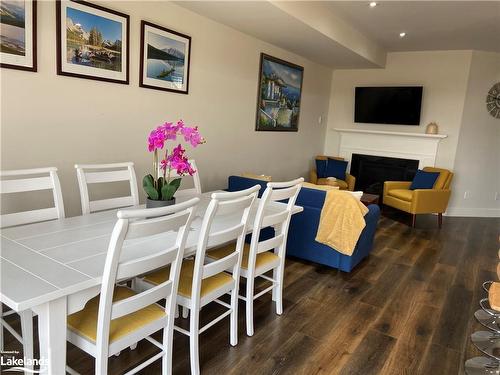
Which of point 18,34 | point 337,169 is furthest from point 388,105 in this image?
point 18,34

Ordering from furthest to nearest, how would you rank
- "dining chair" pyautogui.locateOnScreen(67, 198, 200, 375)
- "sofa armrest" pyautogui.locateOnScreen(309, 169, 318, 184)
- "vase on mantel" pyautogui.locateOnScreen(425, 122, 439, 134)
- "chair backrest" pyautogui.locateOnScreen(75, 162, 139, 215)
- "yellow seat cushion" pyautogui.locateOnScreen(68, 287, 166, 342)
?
"sofa armrest" pyautogui.locateOnScreen(309, 169, 318, 184), "vase on mantel" pyautogui.locateOnScreen(425, 122, 439, 134), "chair backrest" pyautogui.locateOnScreen(75, 162, 139, 215), "yellow seat cushion" pyautogui.locateOnScreen(68, 287, 166, 342), "dining chair" pyautogui.locateOnScreen(67, 198, 200, 375)

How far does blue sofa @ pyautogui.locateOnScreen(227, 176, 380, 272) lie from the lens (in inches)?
136

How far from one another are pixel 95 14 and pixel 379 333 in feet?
10.5

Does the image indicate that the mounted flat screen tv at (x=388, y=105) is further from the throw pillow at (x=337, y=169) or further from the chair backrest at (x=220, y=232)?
the chair backrest at (x=220, y=232)

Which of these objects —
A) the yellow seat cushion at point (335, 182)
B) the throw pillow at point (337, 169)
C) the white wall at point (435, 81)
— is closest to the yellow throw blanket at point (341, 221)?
the yellow seat cushion at point (335, 182)

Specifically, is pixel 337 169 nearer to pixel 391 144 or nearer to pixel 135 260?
pixel 391 144

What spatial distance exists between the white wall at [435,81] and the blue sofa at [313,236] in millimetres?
3339

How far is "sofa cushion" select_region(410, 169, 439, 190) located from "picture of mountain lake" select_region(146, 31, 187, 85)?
4.06 m

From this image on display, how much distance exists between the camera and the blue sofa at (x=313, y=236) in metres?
3.46

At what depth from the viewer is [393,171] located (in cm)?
667

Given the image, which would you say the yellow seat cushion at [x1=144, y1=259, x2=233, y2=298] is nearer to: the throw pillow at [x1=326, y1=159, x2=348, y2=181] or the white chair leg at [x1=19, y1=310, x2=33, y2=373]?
the white chair leg at [x1=19, y1=310, x2=33, y2=373]

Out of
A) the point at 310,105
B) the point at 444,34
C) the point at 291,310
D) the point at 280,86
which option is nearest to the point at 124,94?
the point at 291,310

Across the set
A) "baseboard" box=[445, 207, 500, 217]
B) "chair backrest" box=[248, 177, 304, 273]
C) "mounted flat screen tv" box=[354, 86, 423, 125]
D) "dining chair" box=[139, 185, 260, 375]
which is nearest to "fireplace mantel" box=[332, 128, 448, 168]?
"mounted flat screen tv" box=[354, 86, 423, 125]

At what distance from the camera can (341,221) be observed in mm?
3295
